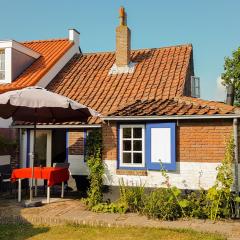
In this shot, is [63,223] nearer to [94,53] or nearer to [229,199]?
[229,199]

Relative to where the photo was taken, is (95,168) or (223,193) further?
(95,168)

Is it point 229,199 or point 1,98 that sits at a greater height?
point 1,98

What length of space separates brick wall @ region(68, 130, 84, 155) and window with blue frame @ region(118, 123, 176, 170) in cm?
293

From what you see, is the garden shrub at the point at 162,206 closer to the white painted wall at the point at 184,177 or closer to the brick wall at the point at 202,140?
the white painted wall at the point at 184,177

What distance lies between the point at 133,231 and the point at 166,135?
3.45 metres

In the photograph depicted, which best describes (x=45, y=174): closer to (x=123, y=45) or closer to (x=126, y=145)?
(x=126, y=145)

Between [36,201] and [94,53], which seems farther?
[94,53]

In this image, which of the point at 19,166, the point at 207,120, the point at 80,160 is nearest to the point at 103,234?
the point at 207,120

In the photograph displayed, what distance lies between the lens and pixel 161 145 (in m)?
11.2

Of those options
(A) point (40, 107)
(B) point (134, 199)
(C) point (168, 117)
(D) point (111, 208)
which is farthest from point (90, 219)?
(C) point (168, 117)

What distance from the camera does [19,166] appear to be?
15266 millimetres

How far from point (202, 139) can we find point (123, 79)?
6.98 metres

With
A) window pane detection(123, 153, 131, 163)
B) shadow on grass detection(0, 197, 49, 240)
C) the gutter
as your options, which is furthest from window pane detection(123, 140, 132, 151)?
shadow on grass detection(0, 197, 49, 240)

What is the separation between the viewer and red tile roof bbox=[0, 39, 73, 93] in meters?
16.5
